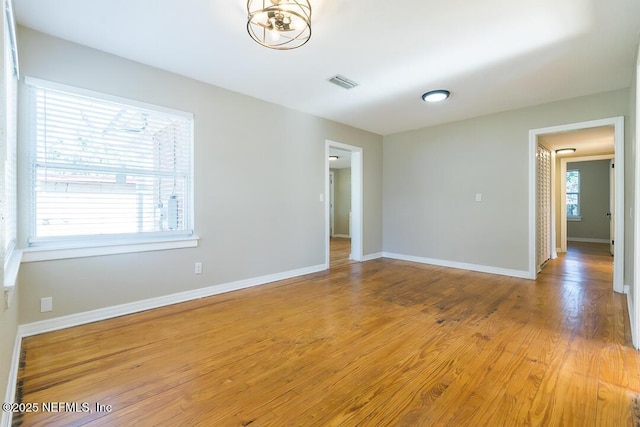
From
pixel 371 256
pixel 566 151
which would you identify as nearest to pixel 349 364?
pixel 371 256

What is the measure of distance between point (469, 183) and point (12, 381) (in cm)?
545

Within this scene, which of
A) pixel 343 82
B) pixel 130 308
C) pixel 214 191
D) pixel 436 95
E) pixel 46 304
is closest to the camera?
pixel 46 304

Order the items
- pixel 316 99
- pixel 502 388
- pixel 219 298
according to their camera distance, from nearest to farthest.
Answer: pixel 502 388 → pixel 219 298 → pixel 316 99

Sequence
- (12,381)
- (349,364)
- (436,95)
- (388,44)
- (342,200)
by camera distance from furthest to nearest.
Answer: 1. (342,200)
2. (436,95)
3. (388,44)
4. (349,364)
5. (12,381)

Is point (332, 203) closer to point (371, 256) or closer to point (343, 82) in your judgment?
point (371, 256)

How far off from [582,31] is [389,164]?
362cm

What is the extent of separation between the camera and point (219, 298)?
3.39 m

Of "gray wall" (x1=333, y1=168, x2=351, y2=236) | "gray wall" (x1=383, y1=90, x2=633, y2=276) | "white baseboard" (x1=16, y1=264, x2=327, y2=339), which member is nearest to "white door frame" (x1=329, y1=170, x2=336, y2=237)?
"gray wall" (x1=333, y1=168, x2=351, y2=236)

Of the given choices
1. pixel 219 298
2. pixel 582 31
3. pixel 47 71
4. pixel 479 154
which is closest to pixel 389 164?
pixel 479 154

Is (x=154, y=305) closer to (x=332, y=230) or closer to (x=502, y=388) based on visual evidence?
(x=502, y=388)

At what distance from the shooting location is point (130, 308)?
2893mm

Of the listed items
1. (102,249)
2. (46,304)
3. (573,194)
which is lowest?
(46,304)

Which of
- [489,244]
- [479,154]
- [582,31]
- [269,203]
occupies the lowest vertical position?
[489,244]

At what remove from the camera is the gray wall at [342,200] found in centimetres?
959
